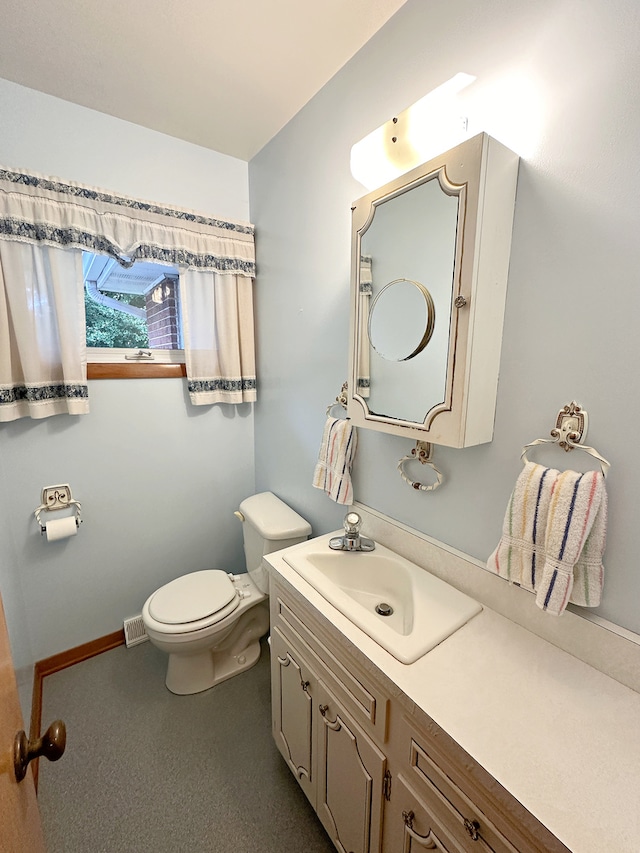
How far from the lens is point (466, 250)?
85 centimetres

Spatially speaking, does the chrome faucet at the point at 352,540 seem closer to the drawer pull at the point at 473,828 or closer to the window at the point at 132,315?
the drawer pull at the point at 473,828

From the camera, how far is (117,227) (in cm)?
161

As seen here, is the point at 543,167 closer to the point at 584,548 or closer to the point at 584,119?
the point at 584,119

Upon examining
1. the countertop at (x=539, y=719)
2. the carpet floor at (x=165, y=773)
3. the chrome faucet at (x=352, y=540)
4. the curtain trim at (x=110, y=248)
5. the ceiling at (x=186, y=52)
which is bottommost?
the carpet floor at (x=165, y=773)

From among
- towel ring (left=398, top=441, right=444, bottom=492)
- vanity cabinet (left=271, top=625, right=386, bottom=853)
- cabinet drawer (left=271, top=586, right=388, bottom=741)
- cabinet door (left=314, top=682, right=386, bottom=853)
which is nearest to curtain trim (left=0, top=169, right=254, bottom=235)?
towel ring (left=398, top=441, right=444, bottom=492)

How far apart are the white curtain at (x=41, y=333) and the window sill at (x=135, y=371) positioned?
8 cm

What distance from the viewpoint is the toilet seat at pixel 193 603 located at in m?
1.52

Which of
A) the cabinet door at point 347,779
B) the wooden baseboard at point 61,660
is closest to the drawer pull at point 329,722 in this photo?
the cabinet door at point 347,779

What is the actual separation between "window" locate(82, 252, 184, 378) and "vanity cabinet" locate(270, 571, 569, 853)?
4.34 ft

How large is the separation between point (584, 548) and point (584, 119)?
91 cm

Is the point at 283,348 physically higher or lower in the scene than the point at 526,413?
higher

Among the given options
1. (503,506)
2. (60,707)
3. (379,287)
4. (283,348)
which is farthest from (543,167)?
(60,707)

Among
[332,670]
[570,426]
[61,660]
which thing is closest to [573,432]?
[570,426]

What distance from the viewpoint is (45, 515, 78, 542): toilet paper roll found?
160 cm
